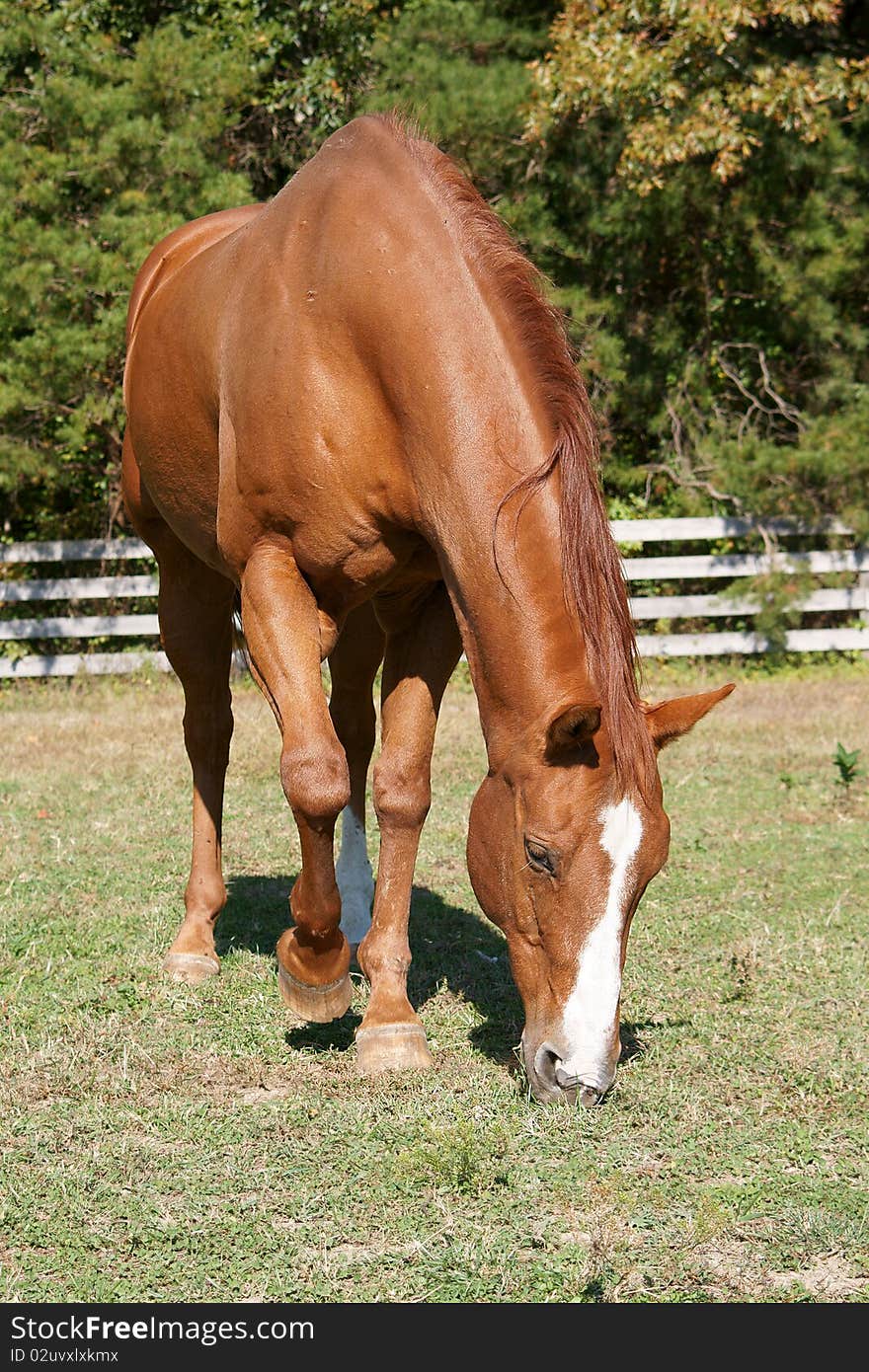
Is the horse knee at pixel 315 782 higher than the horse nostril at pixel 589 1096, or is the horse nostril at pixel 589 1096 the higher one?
the horse knee at pixel 315 782

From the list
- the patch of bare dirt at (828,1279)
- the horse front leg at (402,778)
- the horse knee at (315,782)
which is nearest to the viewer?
the patch of bare dirt at (828,1279)

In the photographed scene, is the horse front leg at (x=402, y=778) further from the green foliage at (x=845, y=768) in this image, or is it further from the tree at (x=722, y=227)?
the tree at (x=722, y=227)

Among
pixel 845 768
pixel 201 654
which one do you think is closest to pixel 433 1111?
pixel 201 654

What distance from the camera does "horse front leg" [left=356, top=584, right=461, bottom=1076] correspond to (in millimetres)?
4082

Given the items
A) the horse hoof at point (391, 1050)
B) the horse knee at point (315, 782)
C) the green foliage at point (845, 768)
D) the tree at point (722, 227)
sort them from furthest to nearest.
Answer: the tree at point (722, 227) → the green foliage at point (845, 768) → the horse hoof at point (391, 1050) → the horse knee at point (315, 782)

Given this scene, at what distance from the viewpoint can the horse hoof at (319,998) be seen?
381 centimetres

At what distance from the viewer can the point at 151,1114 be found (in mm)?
3576

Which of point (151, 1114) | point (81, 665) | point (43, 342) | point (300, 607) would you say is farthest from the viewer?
point (81, 665)

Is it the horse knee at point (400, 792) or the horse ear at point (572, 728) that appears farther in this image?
the horse knee at point (400, 792)

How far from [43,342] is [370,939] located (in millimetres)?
8727

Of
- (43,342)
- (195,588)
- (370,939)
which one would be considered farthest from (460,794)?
(43,342)

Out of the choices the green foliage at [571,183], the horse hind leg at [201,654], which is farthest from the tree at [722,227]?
the horse hind leg at [201,654]

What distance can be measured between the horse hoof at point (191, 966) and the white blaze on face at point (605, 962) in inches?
74.0
